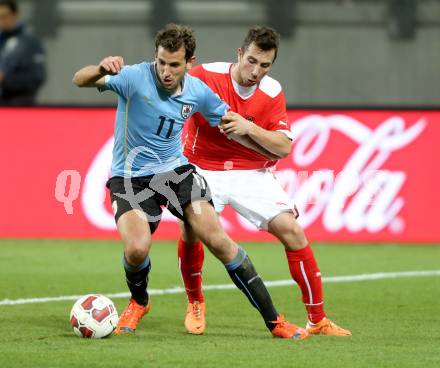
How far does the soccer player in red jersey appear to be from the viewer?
7414 millimetres

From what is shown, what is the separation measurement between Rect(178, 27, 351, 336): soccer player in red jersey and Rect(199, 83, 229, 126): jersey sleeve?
74 mm

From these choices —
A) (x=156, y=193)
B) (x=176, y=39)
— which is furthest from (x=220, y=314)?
(x=176, y=39)

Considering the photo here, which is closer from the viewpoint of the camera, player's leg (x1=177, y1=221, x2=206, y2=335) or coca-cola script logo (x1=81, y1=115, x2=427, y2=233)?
player's leg (x1=177, y1=221, x2=206, y2=335)

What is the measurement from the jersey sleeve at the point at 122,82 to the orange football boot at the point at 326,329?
75.8 inches

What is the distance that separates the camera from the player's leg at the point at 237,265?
23.4 ft

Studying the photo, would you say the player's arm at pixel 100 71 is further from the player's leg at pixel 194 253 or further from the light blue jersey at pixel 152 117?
the player's leg at pixel 194 253

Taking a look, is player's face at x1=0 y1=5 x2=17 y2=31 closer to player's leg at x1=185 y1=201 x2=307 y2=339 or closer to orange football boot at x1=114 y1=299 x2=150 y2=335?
orange football boot at x1=114 y1=299 x2=150 y2=335

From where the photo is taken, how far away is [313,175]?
41.5 feet

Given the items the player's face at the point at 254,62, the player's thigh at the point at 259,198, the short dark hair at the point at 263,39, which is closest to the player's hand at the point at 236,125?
the player's face at the point at 254,62

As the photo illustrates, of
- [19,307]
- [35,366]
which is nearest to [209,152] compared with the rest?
[19,307]

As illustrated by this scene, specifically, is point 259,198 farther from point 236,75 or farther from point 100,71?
point 100,71

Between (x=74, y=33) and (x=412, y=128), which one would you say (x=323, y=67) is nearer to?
(x=412, y=128)

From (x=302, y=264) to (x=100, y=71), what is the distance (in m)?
1.92

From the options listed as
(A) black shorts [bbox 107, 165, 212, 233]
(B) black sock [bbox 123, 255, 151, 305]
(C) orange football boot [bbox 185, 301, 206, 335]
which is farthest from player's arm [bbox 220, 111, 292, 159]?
(C) orange football boot [bbox 185, 301, 206, 335]
